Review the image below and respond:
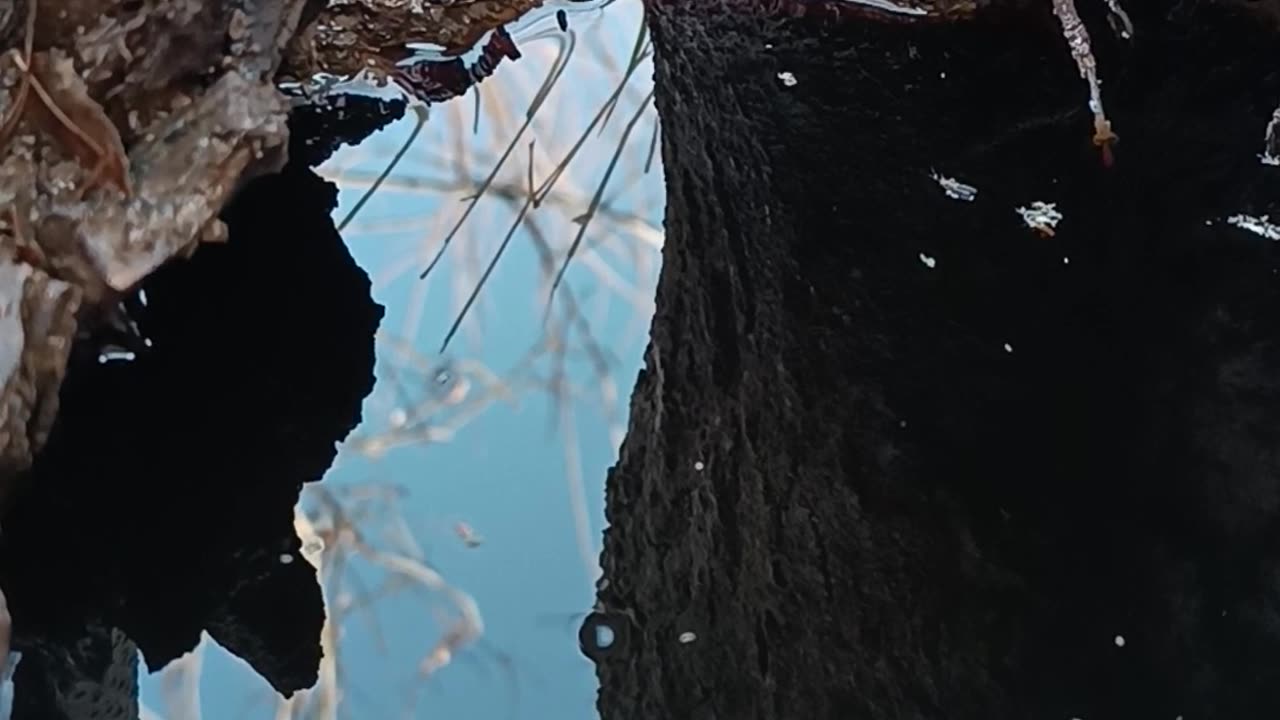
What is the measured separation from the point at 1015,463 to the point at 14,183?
91 cm

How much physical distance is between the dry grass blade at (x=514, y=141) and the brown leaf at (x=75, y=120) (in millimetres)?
337

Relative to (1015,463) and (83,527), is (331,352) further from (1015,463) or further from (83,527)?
(1015,463)

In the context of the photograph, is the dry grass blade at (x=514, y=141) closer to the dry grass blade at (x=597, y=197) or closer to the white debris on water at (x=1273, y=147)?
the dry grass blade at (x=597, y=197)

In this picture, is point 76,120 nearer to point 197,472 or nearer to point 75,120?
point 75,120

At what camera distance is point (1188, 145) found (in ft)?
5.53

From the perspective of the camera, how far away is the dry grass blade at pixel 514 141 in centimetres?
162

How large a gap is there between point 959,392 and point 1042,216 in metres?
0.29

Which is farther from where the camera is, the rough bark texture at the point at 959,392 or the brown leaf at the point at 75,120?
the brown leaf at the point at 75,120

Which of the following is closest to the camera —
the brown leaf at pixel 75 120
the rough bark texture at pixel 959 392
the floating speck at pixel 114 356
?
the rough bark texture at pixel 959 392

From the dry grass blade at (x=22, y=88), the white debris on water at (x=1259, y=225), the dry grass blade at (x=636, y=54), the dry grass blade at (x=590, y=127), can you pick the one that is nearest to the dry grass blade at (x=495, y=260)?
the dry grass blade at (x=590, y=127)

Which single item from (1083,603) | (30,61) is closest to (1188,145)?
(1083,603)

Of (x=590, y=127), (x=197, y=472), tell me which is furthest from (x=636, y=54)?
(x=197, y=472)

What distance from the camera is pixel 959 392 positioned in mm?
1411

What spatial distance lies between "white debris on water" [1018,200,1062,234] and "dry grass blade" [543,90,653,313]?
47 centimetres
